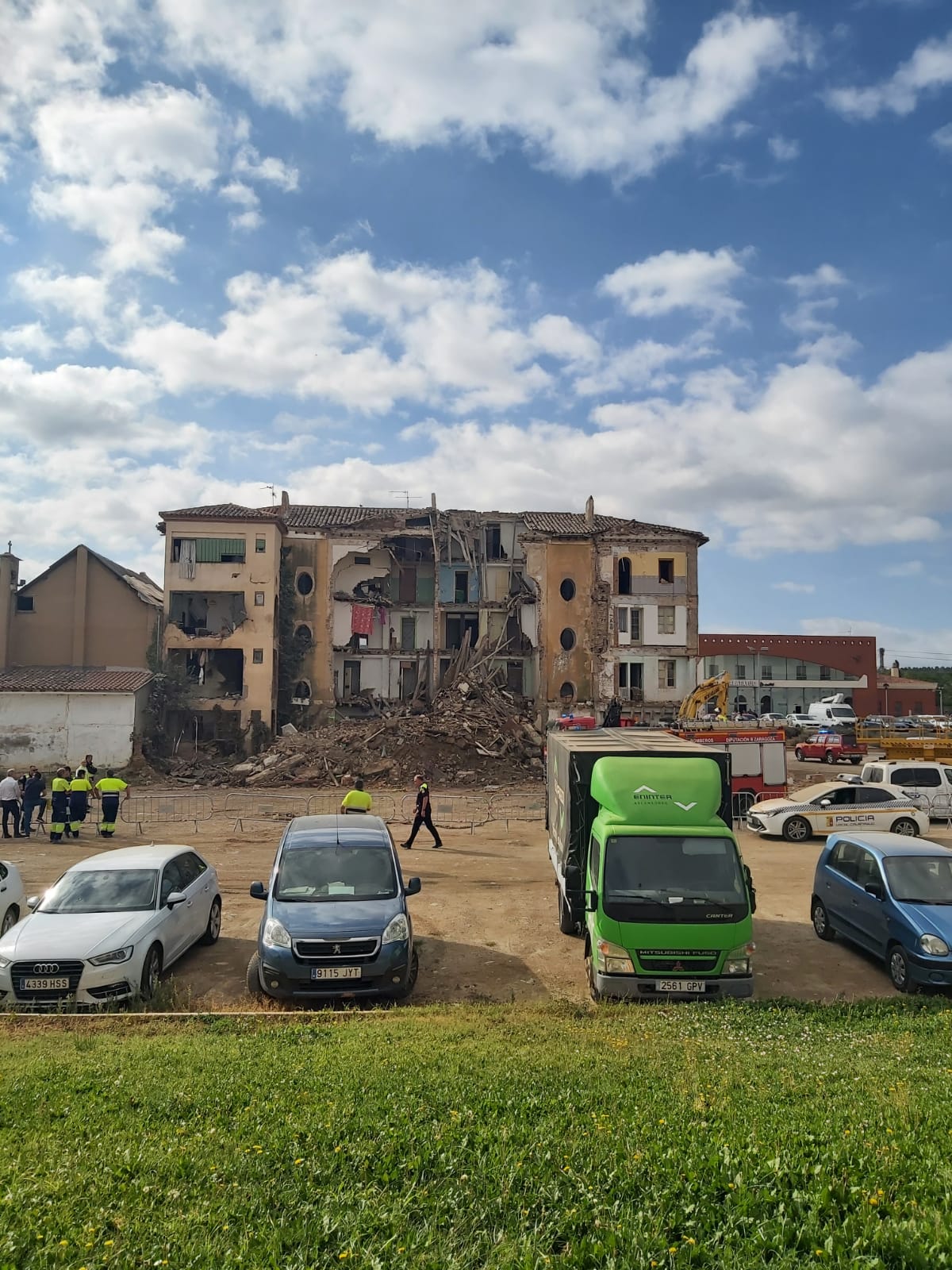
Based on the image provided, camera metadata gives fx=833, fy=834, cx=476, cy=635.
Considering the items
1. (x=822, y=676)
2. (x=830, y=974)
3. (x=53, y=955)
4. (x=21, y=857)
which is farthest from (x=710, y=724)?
(x=822, y=676)

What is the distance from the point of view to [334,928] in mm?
9344

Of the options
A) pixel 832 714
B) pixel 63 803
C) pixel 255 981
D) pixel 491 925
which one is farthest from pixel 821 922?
pixel 832 714

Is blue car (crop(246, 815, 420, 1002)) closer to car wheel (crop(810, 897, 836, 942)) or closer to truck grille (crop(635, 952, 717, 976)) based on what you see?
truck grille (crop(635, 952, 717, 976))

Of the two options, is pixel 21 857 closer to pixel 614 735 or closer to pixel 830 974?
pixel 614 735

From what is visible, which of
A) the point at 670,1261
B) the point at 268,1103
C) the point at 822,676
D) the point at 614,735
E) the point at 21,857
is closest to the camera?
the point at 670,1261

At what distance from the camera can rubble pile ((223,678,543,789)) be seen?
33.8 m

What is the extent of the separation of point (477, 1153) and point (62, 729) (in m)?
36.2

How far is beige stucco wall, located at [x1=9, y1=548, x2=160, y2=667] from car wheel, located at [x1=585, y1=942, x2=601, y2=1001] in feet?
118

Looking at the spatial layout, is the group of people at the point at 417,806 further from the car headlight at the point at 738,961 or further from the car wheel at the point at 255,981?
the car headlight at the point at 738,961

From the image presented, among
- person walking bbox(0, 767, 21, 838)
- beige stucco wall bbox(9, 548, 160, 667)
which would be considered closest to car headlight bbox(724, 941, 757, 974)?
person walking bbox(0, 767, 21, 838)

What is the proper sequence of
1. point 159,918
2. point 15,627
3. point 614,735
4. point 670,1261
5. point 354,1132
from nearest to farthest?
1. point 670,1261
2. point 354,1132
3. point 159,918
4. point 614,735
5. point 15,627

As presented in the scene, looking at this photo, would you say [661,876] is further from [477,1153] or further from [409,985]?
[477,1153]

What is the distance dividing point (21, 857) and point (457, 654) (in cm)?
3015

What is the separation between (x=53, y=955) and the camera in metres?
8.95
